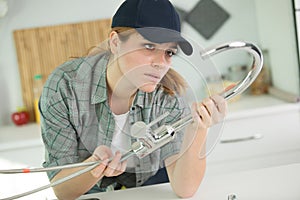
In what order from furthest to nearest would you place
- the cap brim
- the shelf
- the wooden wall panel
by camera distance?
1. the wooden wall panel
2. the shelf
3. the cap brim

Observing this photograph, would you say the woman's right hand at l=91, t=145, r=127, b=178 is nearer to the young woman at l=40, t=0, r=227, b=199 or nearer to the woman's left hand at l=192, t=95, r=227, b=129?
the young woman at l=40, t=0, r=227, b=199

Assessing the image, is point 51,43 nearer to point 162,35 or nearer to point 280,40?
point 280,40

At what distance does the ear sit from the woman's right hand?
0.47 ft

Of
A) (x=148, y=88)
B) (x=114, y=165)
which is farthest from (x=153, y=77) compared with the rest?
(x=114, y=165)

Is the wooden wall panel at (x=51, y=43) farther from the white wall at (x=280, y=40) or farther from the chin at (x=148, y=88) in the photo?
the chin at (x=148, y=88)

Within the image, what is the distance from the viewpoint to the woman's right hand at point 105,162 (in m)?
0.80

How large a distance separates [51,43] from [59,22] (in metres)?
0.07

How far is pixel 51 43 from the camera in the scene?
1.68 m

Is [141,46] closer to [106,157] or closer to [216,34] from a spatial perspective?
[106,157]

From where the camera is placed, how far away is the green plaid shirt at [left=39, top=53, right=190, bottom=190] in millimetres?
812

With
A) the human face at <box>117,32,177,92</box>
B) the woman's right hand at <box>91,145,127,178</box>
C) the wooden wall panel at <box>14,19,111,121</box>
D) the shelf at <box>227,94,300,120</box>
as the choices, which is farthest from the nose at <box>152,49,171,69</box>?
the wooden wall panel at <box>14,19,111,121</box>

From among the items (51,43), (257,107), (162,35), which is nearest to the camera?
(162,35)

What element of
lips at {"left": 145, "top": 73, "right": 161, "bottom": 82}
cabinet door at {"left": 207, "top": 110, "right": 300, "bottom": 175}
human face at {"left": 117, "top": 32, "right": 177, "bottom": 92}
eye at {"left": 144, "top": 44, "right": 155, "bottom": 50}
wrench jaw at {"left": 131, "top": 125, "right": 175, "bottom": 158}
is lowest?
cabinet door at {"left": 207, "top": 110, "right": 300, "bottom": 175}

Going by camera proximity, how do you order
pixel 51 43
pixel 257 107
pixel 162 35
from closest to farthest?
pixel 162 35
pixel 257 107
pixel 51 43
